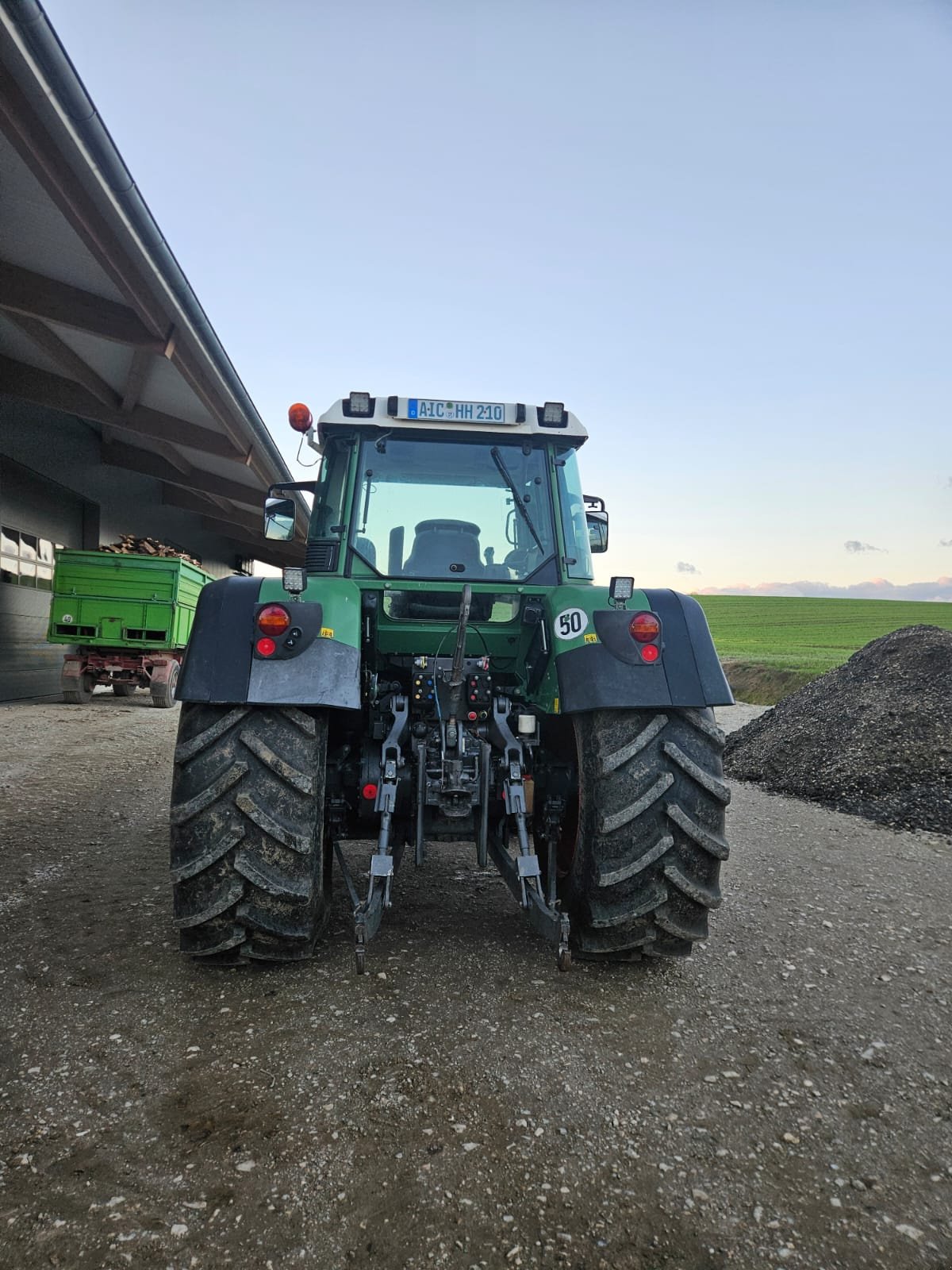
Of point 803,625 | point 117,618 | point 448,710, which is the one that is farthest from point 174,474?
point 803,625

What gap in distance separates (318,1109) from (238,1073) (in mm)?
320

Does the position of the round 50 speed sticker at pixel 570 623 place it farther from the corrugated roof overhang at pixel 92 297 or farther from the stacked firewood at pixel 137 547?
the stacked firewood at pixel 137 547

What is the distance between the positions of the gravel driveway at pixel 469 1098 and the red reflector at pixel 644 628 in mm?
1295

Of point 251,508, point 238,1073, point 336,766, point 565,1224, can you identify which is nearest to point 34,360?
point 251,508

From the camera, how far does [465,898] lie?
4039 millimetres

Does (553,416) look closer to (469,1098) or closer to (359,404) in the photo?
(359,404)

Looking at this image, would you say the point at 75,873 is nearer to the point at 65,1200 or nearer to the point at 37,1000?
the point at 37,1000

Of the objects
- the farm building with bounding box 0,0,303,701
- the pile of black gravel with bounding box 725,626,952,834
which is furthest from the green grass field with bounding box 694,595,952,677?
the farm building with bounding box 0,0,303,701

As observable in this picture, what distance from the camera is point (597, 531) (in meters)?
4.34

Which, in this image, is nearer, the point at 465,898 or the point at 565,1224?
the point at 565,1224

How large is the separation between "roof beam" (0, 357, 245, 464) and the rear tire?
11166mm

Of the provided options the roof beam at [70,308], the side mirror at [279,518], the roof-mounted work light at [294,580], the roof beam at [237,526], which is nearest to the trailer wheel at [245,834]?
the roof-mounted work light at [294,580]

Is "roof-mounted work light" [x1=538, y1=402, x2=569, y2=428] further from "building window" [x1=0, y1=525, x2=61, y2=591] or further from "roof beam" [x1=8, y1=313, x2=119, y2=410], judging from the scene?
"building window" [x1=0, y1=525, x2=61, y2=591]

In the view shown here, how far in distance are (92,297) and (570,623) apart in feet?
26.9
